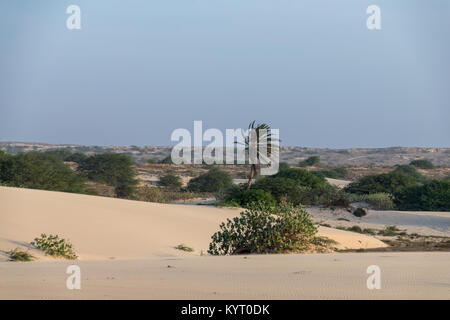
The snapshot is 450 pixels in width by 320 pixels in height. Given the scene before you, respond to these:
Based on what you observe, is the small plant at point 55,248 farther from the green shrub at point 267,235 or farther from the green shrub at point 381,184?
the green shrub at point 381,184

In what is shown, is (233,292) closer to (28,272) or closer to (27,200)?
(28,272)

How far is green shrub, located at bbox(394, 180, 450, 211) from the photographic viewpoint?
97.9 feet

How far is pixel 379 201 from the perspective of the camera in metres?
30.8

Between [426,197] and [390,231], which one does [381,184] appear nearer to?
[426,197]

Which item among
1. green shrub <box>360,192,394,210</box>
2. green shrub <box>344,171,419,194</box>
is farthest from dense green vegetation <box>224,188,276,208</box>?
green shrub <box>344,171,419,194</box>

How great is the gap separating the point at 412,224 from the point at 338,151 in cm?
8489

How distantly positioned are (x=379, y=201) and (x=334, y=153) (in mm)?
75889

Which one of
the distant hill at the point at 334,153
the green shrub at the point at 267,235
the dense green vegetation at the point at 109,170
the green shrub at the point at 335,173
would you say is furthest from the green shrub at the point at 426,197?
the distant hill at the point at 334,153

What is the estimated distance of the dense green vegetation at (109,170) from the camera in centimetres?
4322

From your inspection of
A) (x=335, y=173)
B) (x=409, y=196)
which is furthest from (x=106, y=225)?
(x=335, y=173)

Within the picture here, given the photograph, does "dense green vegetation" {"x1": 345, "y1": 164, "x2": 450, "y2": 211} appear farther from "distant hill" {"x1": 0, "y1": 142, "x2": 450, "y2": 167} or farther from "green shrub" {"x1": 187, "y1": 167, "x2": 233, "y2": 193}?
"distant hill" {"x1": 0, "y1": 142, "x2": 450, "y2": 167}

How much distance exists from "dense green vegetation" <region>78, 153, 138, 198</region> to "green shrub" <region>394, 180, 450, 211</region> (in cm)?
1889

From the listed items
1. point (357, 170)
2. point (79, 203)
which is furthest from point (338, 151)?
point (79, 203)

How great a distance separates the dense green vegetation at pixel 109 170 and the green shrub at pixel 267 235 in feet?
96.2
